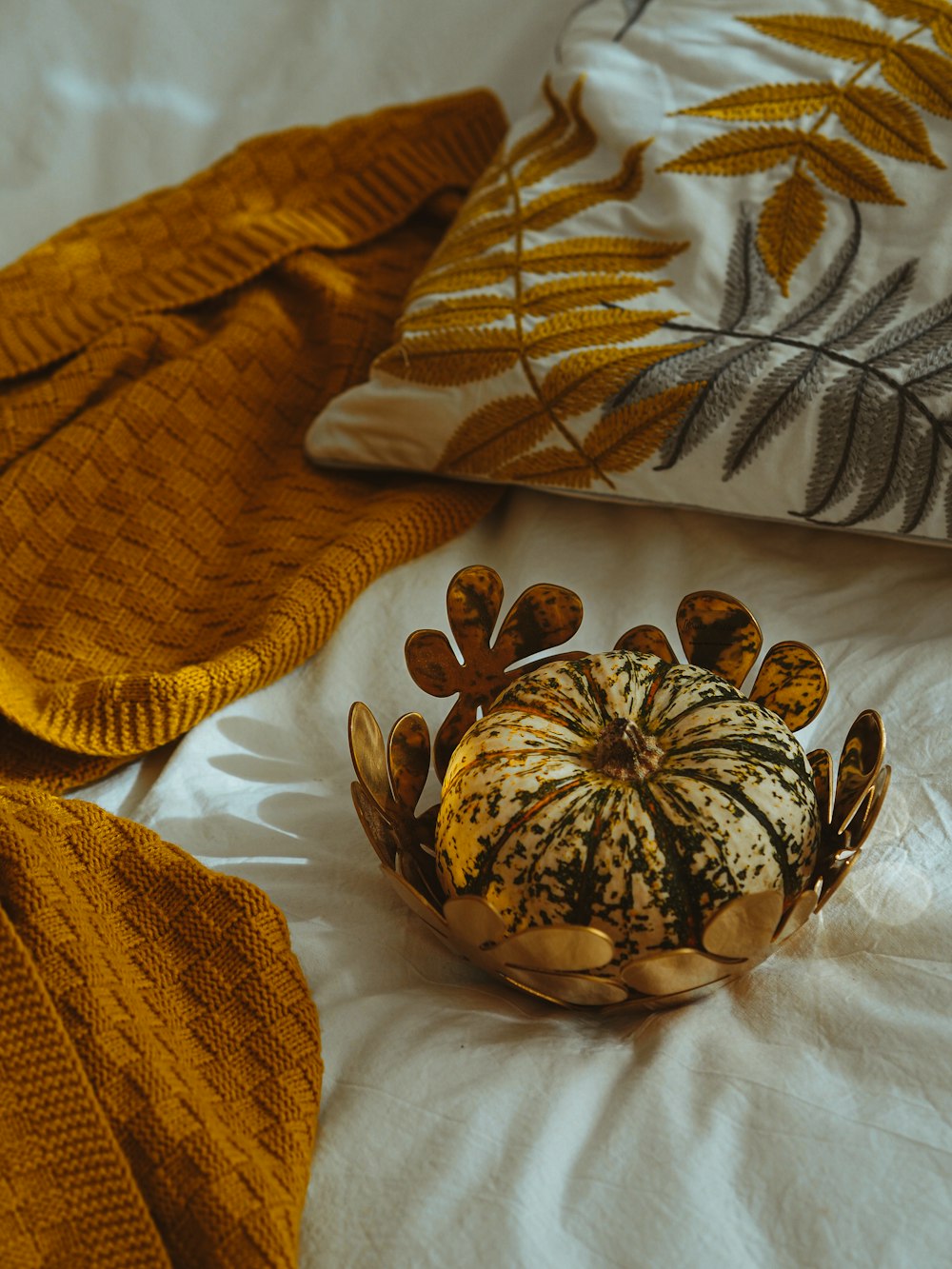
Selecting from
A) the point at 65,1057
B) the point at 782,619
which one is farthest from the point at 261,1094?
the point at 782,619

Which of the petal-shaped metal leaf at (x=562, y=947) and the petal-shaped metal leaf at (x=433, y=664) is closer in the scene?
the petal-shaped metal leaf at (x=562, y=947)

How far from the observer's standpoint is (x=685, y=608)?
542 mm

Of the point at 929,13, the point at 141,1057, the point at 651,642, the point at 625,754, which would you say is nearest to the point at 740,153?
the point at 929,13

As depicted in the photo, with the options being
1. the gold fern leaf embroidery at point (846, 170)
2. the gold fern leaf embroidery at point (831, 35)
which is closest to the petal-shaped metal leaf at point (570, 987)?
the gold fern leaf embroidery at point (846, 170)

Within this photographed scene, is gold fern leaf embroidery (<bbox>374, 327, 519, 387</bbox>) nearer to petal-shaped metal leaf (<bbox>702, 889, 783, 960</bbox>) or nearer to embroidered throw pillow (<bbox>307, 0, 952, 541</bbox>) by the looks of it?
embroidered throw pillow (<bbox>307, 0, 952, 541</bbox>)

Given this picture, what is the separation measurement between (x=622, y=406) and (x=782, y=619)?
0.50 feet

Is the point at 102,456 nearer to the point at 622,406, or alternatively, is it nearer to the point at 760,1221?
the point at 622,406

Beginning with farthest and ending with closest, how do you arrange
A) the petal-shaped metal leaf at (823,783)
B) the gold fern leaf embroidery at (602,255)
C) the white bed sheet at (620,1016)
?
the gold fern leaf embroidery at (602,255) → the petal-shaped metal leaf at (823,783) → the white bed sheet at (620,1016)

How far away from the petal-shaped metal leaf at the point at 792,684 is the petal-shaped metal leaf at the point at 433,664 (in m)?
0.14

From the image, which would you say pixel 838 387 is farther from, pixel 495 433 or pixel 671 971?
pixel 671 971

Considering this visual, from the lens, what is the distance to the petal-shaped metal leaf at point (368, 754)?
0.49m

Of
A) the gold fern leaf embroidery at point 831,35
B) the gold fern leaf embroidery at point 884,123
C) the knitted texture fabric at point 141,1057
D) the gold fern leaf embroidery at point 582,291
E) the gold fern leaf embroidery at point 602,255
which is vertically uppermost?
the gold fern leaf embroidery at point 831,35

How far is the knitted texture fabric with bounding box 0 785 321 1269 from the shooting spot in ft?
1.28

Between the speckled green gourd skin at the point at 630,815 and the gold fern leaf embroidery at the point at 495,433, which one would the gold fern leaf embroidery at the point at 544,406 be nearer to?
the gold fern leaf embroidery at the point at 495,433
